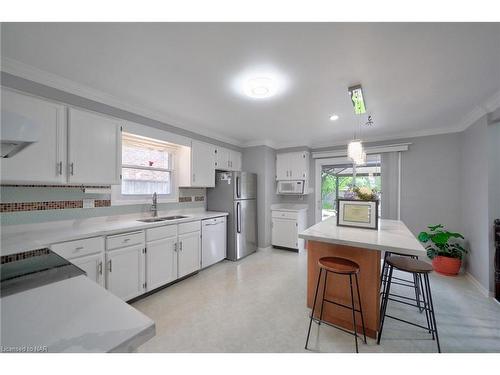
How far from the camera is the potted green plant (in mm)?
3146

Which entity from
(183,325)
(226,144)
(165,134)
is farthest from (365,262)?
(226,144)

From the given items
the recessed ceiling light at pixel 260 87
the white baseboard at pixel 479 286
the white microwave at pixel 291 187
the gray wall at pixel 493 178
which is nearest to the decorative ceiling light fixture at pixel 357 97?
the recessed ceiling light at pixel 260 87

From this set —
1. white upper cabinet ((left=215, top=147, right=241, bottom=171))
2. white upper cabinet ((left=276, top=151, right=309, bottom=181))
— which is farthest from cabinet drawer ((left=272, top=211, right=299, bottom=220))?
white upper cabinet ((left=215, top=147, right=241, bottom=171))

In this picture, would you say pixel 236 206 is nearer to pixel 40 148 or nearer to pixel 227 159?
pixel 227 159

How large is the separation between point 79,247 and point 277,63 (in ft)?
8.02

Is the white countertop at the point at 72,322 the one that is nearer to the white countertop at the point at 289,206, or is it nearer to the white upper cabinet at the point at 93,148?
the white upper cabinet at the point at 93,148

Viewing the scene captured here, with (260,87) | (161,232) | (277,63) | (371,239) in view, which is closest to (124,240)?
(161,232)

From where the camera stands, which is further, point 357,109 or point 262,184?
point 262,184

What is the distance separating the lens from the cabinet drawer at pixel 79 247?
1799 mm

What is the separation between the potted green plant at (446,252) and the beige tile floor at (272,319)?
0.50 feet

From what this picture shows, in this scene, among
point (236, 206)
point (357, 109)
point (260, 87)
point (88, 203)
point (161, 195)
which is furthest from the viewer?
point (236, 206)

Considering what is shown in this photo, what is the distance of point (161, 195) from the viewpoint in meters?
3.39

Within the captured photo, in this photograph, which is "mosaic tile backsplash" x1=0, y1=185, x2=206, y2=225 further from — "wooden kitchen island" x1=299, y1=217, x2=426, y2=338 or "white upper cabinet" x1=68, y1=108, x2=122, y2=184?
"wooden kitchen island" x1=299, y1=217, x2=426, y2=338
